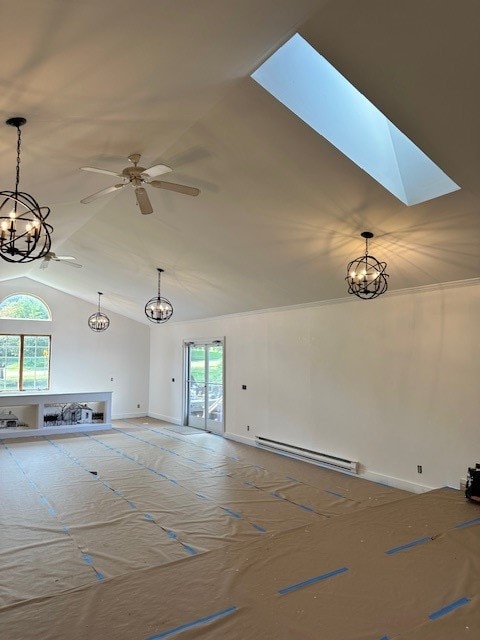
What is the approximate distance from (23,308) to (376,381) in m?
8.67

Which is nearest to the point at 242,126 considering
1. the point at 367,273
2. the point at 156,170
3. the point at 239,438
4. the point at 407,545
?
the point at 156,170

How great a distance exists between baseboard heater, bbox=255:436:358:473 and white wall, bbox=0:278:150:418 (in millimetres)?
5115

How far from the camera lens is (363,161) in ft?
11.7

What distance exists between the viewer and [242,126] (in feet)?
11.7

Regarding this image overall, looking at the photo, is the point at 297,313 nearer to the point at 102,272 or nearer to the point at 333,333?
the point at 333,333

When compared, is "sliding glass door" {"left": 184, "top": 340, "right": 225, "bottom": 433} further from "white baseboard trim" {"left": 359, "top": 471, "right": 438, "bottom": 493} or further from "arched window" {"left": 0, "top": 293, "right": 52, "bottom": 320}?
"white baseboard trim" {"left": 359, "top": 471, "right": 438, "bottom": 493}

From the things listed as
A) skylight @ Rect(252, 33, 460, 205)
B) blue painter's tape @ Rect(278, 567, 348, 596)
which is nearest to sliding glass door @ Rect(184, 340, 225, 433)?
skylight @ Rect(252, 33, 460, 205)

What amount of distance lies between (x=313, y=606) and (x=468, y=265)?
3.65 m

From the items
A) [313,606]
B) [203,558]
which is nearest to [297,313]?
[203,558]

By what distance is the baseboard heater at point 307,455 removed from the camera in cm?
629

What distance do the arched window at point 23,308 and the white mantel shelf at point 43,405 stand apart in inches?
85.5

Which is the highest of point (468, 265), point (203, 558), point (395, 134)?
point (395, 134)

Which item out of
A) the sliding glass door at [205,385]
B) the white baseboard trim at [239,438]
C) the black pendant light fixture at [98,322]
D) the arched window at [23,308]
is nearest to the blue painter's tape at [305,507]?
the white baseboard trim at [239,438]

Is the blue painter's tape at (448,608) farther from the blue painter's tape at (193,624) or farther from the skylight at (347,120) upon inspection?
the skylight at (347,120)
